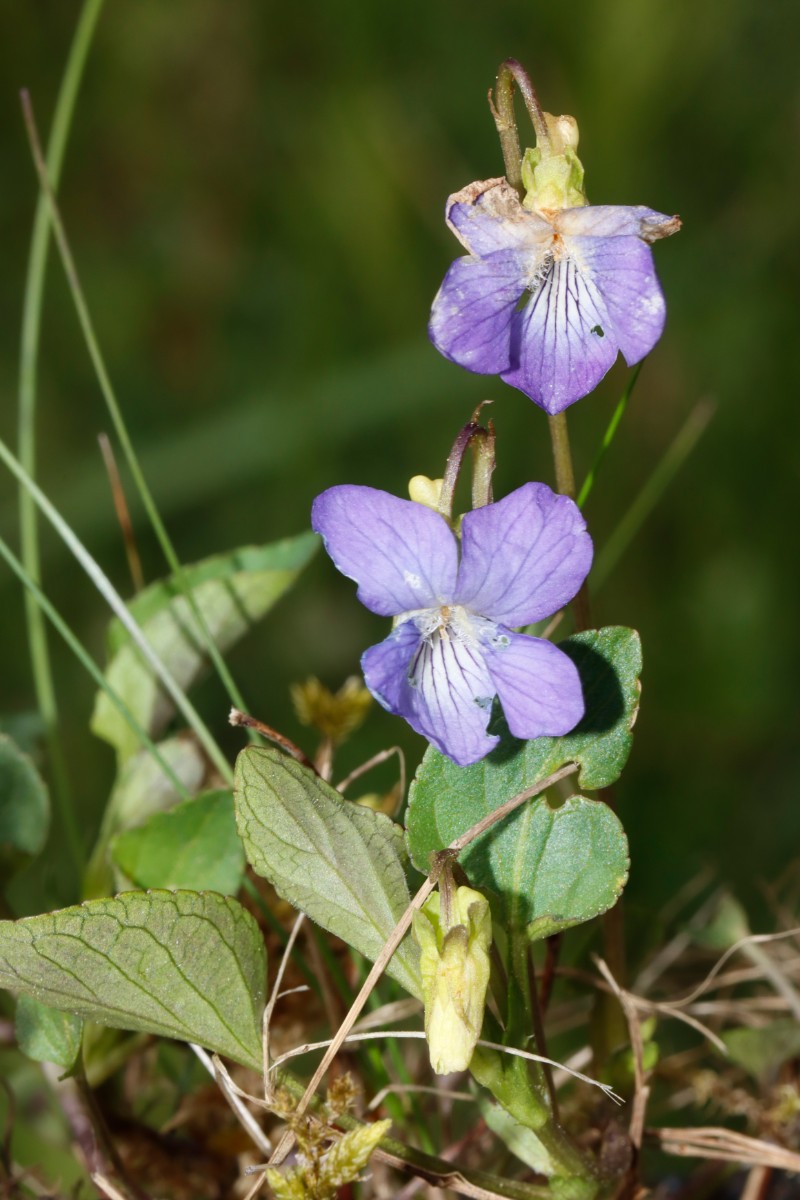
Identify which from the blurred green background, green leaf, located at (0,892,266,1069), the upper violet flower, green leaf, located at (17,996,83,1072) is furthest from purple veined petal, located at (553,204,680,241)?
the blurred green background

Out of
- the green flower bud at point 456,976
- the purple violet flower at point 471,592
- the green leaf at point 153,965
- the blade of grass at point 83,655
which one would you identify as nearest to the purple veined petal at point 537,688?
the purple violet flower at point 471,592

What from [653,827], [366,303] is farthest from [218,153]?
[653,827]

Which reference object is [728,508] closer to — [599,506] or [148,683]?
[599,506]

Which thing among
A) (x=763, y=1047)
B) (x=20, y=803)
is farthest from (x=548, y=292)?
(x=763, y=1047)

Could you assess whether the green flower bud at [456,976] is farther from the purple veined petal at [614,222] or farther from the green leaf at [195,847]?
the purple veined petal at [614,222]

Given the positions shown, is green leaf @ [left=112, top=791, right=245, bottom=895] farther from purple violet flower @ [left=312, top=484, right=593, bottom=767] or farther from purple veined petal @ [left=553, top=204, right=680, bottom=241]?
purple veined petal @ [left=553, top=204, right=680, bottom=241]
